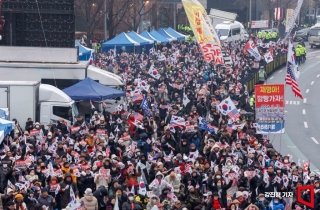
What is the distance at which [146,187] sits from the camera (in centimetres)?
1953

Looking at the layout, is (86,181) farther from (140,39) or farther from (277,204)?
(140,39)

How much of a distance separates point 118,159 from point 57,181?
6.63 feet

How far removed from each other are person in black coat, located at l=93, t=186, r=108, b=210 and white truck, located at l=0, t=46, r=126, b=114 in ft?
38.6

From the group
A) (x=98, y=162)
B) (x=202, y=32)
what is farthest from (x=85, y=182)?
(x=202, y=32)

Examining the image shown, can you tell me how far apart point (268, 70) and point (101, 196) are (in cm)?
3189

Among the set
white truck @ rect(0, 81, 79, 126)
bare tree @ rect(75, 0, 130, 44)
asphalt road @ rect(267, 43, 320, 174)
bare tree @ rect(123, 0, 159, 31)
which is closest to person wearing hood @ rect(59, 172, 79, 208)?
white truck @ rect(0, 81, 79, 126)

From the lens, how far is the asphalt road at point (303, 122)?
3008 centimetres

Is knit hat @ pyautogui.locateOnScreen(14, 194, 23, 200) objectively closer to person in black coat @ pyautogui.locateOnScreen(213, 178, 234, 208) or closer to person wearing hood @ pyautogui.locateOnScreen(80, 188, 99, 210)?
person wearing hood @ pyautogui.locateOnScreen(80, 188, 99, 210)

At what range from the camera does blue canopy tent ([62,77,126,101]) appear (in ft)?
95.0

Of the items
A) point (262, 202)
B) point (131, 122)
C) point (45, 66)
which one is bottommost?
point (262, 202)

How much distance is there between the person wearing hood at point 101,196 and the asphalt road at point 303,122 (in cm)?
867

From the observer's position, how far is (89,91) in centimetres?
2923

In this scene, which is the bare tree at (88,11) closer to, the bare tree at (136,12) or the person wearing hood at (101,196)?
the bare tree at (136,12)

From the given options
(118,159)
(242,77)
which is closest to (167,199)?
(118,159)
